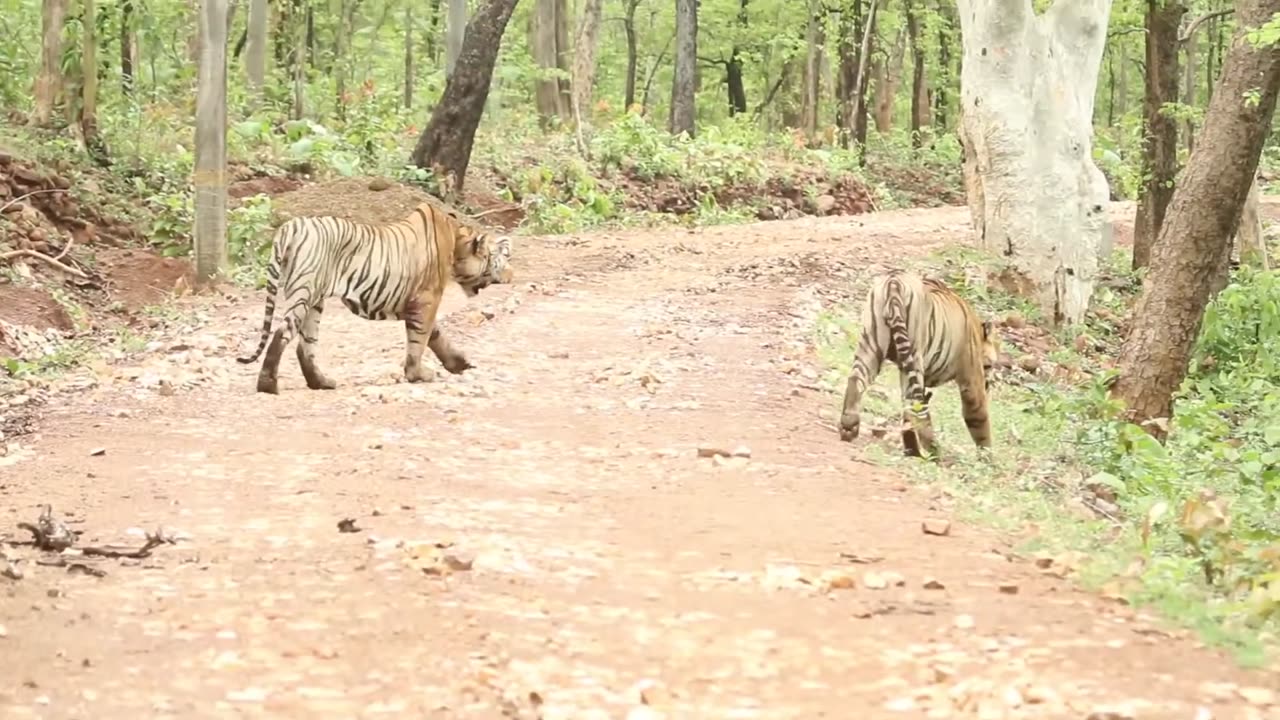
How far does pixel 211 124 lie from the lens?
1496 cm

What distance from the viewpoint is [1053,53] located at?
17.8 meters

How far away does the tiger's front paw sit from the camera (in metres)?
9.66

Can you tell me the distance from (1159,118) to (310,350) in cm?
1338

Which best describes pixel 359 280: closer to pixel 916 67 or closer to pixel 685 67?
pixel 685 67

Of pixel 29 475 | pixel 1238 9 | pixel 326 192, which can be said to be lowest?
pixel 29 475

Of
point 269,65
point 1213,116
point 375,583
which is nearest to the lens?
point 375,583

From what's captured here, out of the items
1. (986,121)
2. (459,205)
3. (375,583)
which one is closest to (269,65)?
(459,205)

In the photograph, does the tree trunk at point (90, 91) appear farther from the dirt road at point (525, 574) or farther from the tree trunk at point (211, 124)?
the dirt road at point (525, 574)

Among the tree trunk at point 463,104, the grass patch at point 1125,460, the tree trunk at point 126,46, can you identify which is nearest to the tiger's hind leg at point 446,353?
the grass patch at point 1125,460

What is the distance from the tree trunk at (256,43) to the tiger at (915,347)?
17.3 meters

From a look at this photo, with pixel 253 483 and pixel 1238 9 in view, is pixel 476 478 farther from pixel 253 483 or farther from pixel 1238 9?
pixel 1238 9

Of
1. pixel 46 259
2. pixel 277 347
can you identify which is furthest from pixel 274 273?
pixel 46 259

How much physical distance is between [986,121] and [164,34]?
22.9m

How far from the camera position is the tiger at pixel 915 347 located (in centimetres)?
942
